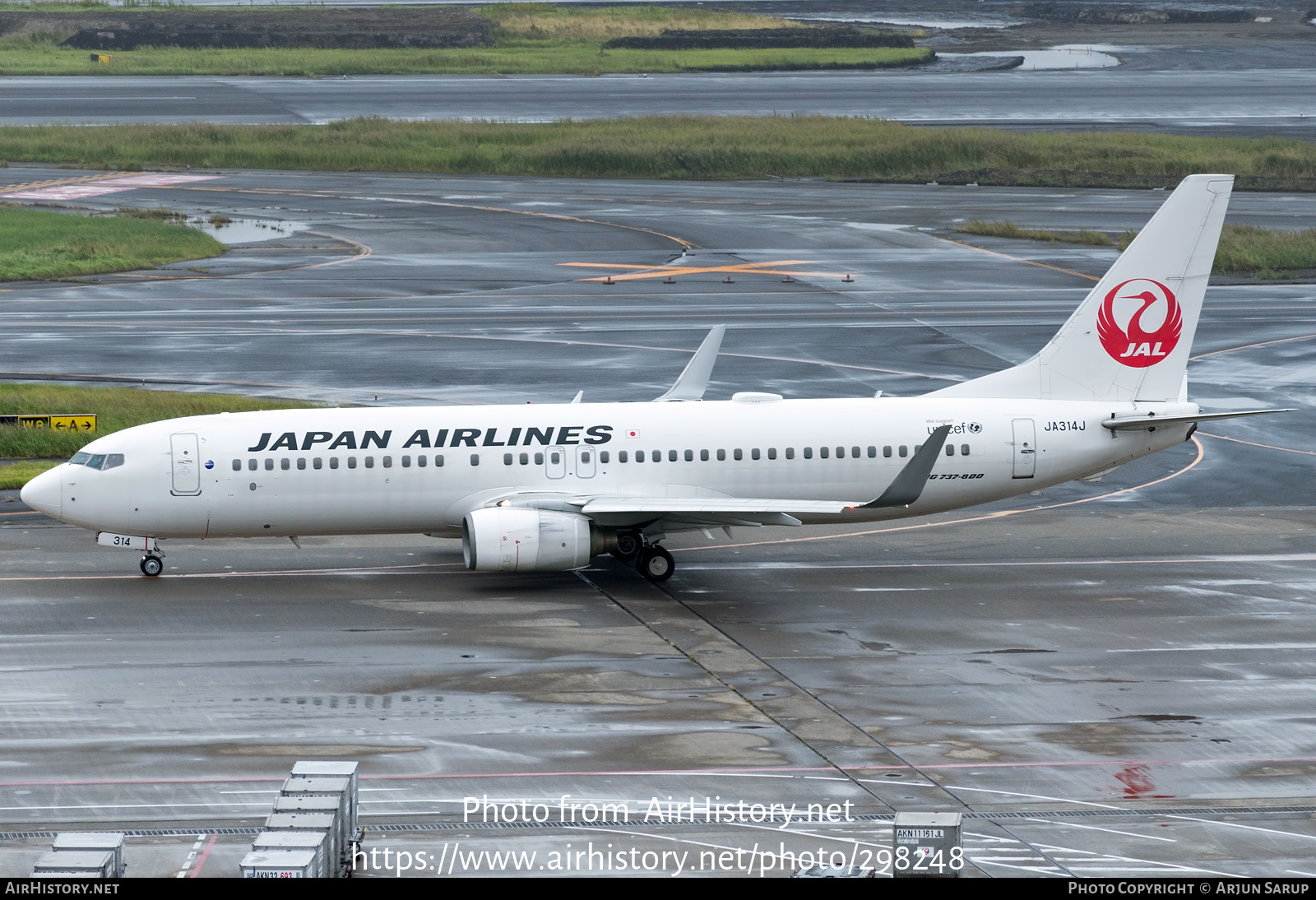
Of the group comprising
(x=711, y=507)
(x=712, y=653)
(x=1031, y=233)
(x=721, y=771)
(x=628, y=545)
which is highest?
(x=1031, y=233)

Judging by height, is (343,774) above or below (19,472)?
above

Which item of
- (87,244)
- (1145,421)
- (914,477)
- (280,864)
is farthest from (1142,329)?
(87,244)

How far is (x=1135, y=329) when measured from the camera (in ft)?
130

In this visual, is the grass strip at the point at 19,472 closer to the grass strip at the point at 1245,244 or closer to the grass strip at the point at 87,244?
the grass strip at the point at 87,244

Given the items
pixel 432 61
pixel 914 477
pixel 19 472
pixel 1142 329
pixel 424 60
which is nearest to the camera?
pixel 914 477

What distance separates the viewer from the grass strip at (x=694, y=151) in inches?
4331

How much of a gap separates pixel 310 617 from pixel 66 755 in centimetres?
904

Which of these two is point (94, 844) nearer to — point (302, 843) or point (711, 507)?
point (302, 843)

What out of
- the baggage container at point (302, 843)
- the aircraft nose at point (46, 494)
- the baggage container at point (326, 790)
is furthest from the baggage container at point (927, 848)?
the aircraft nose at point (46, 494)

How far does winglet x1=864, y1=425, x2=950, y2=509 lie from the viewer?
34656mm

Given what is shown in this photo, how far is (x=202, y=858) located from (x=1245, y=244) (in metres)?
73.7

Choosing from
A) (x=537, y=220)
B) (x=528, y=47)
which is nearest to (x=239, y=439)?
(x=537, y=220)

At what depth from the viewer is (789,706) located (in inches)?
1136

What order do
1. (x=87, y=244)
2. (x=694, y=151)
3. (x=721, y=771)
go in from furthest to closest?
(x=694, y=151)
(x=87, y=244)
(x=721, y=771)
